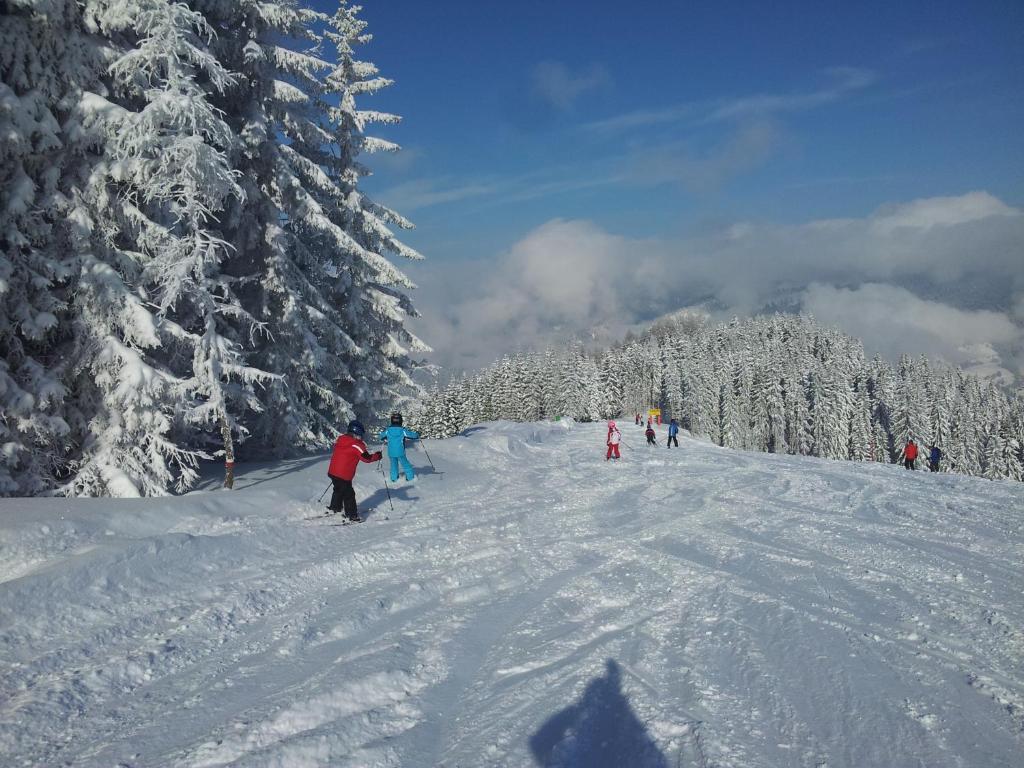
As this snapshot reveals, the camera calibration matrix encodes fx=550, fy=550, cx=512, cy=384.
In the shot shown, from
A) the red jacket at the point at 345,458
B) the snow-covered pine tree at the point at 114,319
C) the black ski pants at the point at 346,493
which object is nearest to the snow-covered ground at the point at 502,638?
the black ski pants at the point at 346,493

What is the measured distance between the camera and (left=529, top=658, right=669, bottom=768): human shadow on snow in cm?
380

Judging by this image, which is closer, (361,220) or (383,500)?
(383,500)

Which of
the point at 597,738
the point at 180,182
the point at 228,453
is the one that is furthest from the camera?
Result: the point at 228,453

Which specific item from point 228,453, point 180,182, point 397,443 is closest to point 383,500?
point 397,443

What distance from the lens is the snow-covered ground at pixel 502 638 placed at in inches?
158

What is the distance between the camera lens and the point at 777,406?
78125mm

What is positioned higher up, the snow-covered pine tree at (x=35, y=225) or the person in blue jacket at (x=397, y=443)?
the snow-covered pine tree at (x=35, y=225)

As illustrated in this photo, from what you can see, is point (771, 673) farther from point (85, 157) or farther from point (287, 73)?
point (287, 73)

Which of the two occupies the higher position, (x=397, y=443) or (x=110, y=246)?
(x=110, y=246)

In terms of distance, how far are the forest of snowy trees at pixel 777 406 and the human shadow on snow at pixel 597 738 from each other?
6258cm

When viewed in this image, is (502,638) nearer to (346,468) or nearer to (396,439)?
(346,468)

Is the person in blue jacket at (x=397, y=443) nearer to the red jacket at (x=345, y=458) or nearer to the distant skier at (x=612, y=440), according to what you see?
the red jacket at (x=345, y=458)

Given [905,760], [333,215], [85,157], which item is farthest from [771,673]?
[333,215]

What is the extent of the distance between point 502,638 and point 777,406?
81648mm
